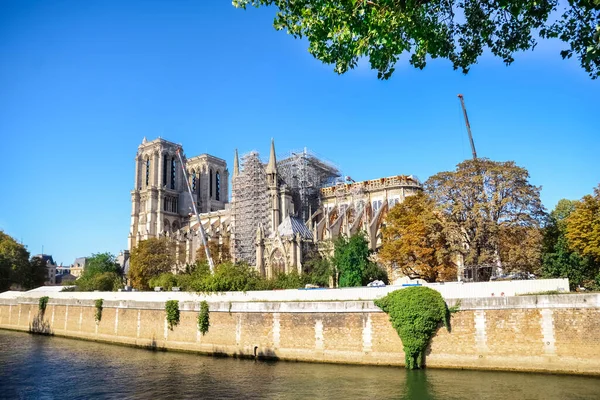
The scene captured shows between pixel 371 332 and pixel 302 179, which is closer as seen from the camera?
pixel 371 332

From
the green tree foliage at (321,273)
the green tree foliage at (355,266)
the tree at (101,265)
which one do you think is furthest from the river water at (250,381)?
the tree at (101,265)

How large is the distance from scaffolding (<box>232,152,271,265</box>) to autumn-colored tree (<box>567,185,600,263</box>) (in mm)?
36781

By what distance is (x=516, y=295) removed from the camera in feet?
75.6

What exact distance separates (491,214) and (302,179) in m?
37.4

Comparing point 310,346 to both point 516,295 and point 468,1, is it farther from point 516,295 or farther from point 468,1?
point 468,1

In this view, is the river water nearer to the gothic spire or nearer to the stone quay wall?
the stone quay wall

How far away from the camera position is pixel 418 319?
22672mm

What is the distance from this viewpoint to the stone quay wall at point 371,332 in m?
20.4

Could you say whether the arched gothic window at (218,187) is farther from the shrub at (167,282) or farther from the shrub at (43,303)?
the shrub at (167,282)

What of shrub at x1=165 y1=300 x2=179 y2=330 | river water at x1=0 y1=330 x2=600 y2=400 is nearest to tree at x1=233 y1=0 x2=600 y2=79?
river water at x1=0 y1=330 x2=600 y2=400

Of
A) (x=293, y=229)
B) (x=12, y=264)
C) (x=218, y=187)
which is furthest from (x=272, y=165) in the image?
(x=218, y=187)

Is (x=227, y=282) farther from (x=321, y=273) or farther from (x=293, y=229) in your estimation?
(x=293, y=229)

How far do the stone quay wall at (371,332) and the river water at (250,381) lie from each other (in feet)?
2.23

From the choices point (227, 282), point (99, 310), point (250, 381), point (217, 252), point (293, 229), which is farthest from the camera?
point (217, 252)
